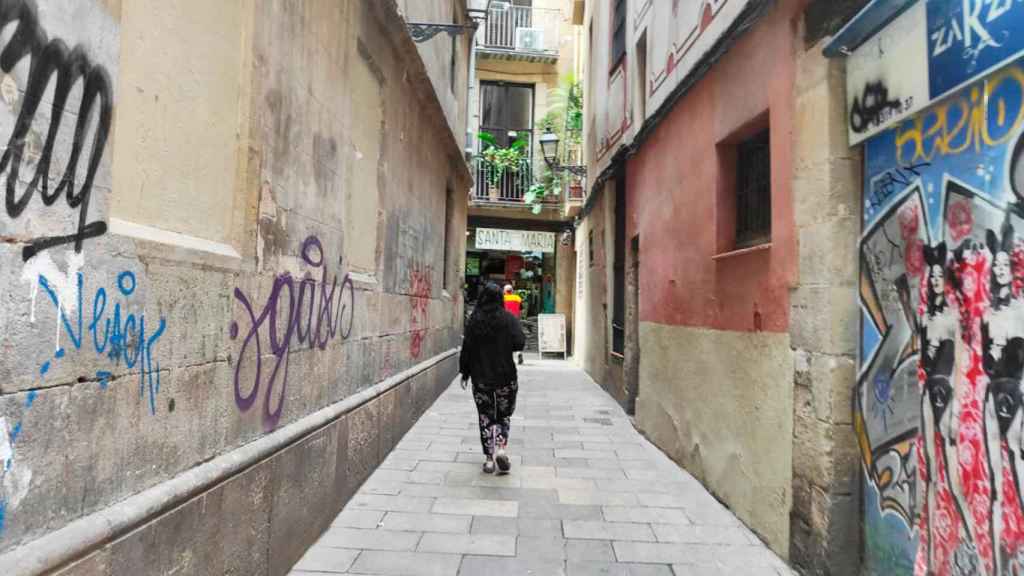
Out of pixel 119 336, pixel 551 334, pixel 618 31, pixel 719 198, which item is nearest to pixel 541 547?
pixel 119 336

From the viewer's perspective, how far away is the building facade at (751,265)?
3.53 metres

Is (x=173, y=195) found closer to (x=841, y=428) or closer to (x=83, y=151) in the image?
(x=83, y=151)

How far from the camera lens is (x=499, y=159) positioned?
779 inches

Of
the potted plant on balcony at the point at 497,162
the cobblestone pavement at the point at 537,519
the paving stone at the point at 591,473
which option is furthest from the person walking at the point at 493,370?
the potted plant on balcony at the point at 497,162

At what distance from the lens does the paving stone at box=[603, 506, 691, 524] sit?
4672 millimetres

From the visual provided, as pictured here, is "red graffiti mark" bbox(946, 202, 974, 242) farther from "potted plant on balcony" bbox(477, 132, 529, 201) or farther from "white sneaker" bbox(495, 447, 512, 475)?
"potted plant on balcony" bbox(477, 132, 529, 201)

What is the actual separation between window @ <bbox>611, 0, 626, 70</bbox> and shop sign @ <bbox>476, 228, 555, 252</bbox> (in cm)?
947

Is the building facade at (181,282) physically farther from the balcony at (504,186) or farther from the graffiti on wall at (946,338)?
the balcony at (504,186)

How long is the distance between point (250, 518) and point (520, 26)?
797 inches

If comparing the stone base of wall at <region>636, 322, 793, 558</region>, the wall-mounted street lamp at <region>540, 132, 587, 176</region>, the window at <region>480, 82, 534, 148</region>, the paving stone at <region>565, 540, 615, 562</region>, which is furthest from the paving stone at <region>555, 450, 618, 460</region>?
the window at <region>480, 82, 534, 148</region>

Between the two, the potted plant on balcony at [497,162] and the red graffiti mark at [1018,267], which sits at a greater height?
the potted plant on balcony at [497,162]

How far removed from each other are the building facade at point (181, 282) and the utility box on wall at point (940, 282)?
334cm

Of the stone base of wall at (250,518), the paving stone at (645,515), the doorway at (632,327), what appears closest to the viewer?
the stone base of wall at (250,518)

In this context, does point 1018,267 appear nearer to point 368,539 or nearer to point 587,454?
point 368,539
